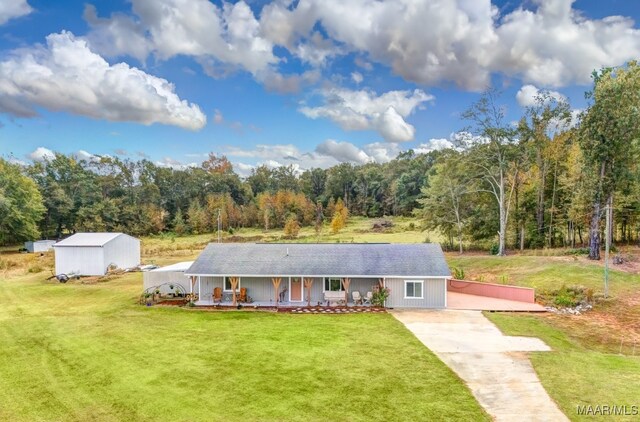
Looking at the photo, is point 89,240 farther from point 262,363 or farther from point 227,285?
point 262,363

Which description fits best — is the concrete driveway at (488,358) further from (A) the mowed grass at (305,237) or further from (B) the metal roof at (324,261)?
(A) the mowed grass at (305,237)

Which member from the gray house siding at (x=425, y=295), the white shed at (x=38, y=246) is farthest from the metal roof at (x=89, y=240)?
the gray house siding at (x=425, y=295)

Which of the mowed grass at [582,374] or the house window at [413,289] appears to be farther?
the house window at [413,289]

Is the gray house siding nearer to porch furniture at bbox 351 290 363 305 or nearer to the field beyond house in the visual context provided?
porch furniture at bbox 351 290 363 305

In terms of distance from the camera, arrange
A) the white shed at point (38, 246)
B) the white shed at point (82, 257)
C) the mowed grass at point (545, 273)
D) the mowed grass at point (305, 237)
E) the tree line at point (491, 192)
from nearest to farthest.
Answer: the mowed grass at point (545, 273) → the tree line at point (491, 192) → the white shed at point (82, 257) → the white shed at point (38, 246) → the mowed grass at point (305, 237)

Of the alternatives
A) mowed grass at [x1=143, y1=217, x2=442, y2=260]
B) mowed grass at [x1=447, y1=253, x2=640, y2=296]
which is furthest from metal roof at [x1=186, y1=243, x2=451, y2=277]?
mowed grass at [x1=143, y1=217, x2=442, y2=260]

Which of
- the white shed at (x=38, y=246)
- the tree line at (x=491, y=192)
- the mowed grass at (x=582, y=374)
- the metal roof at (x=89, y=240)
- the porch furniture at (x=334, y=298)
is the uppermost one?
A: the tree line at (x=491, y=192)

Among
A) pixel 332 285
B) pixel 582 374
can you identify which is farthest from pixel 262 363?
pixel 582 374
